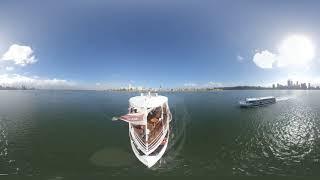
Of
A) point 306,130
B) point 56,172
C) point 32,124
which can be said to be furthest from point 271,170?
point 32,124

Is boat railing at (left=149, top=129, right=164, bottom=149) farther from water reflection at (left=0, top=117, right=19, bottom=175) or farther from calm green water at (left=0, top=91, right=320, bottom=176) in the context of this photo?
water reflection at (left=0, top=117, right=19, bottom=175)

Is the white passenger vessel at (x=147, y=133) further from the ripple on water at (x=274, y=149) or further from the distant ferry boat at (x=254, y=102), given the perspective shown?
the distant ferry boat at (x=254, y=102)

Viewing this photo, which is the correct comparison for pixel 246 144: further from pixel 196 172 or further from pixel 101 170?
pixel 101 170

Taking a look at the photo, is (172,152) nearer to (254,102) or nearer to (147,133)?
(147,133)

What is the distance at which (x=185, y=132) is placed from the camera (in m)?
56.1

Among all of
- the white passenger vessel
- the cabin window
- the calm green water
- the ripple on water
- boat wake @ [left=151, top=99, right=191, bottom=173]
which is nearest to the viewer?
the calm green water

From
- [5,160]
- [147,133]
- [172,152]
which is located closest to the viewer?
[147,133]

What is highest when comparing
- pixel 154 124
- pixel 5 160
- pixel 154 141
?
pixel 154 124

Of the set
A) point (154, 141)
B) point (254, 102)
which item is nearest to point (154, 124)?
point (154, 141)

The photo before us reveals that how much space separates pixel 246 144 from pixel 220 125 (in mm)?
20323

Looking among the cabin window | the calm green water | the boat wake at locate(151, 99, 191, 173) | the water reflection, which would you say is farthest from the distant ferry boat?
the water reflection

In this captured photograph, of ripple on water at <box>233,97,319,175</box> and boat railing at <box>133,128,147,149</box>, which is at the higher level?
boat railing at <box>133,128,147,149</box>

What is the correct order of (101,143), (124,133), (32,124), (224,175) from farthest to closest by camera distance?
1. (32,124)
2. (124,133)
3. (101,143)
4. (224,175)

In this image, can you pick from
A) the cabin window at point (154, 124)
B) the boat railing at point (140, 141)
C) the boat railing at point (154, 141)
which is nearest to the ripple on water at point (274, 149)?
the boat railing at point (154, 141)
